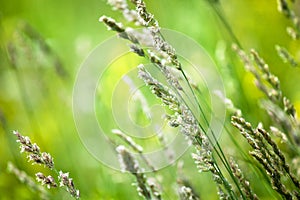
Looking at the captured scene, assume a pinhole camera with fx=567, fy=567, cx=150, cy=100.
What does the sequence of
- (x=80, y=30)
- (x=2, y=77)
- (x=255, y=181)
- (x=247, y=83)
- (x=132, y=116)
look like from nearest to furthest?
Answer: (x=255, y=181) → (x=132, y=116) → (x=247, y=83) → (x=2, y=77) → (x=80, y=30)

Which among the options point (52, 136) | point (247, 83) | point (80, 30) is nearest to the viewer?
point (247, 83)

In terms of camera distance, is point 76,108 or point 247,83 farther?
point 76,108

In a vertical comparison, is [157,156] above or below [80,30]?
below

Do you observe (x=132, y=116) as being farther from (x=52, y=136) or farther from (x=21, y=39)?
(x=52, y=136)

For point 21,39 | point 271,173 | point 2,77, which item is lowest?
point 271,173

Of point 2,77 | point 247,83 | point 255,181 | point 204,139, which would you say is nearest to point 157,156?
point 255,181

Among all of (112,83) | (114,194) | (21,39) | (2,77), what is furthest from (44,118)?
(114,194)
